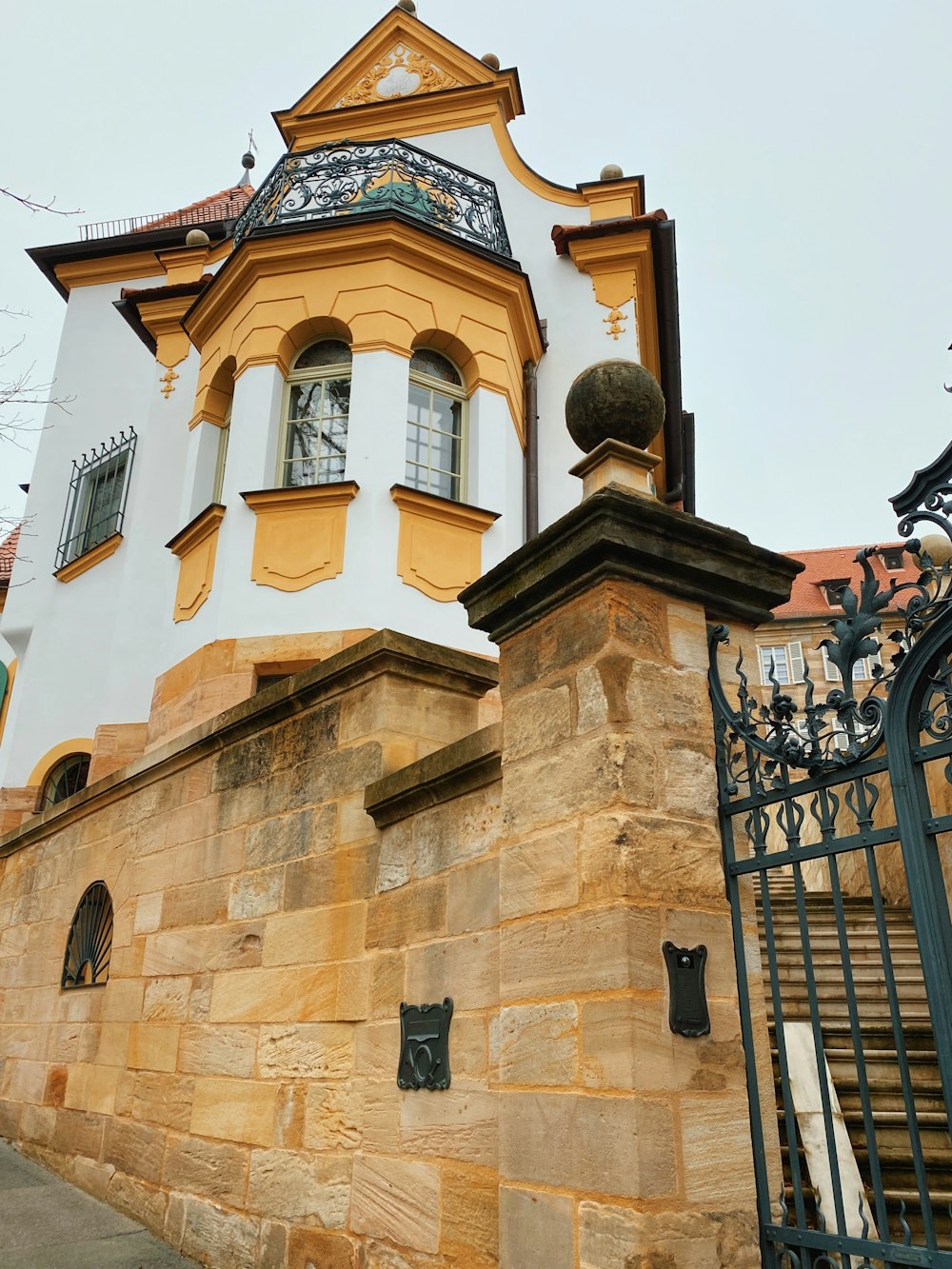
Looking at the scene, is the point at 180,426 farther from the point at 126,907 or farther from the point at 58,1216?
the point at 58,1216

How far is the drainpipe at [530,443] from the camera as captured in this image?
→ 10.0 m

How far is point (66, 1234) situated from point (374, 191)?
835 cm

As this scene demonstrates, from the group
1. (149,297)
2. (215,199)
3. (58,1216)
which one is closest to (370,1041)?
(58,1216)

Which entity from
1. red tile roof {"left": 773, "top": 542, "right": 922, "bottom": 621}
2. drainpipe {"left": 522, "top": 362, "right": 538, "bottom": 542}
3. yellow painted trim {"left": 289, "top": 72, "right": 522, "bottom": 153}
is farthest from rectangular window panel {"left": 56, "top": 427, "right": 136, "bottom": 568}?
red tile roof {"left": 773, "top": 542, "right": 922, "bottom": 621}

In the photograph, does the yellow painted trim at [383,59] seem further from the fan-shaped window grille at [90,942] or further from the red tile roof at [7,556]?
the fan-shaped window grille at [90,942]

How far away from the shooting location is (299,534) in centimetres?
857

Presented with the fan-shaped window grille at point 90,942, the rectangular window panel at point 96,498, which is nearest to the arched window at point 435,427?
the rectangular window panel at point 96,498

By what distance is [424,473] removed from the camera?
9.20m

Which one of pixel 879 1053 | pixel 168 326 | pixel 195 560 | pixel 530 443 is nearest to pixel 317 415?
pixel 195 560

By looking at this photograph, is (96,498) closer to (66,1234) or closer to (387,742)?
(66,1234)

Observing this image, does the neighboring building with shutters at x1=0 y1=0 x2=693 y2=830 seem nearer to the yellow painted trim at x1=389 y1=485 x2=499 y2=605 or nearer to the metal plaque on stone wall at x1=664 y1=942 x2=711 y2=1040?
the yellow painted trim at x1=389 y1=485 x2=499 y2=605

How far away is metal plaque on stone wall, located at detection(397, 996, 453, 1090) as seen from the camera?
403 centimetres

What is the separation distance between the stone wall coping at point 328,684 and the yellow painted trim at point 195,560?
211cm

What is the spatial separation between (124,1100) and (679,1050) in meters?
4.35
